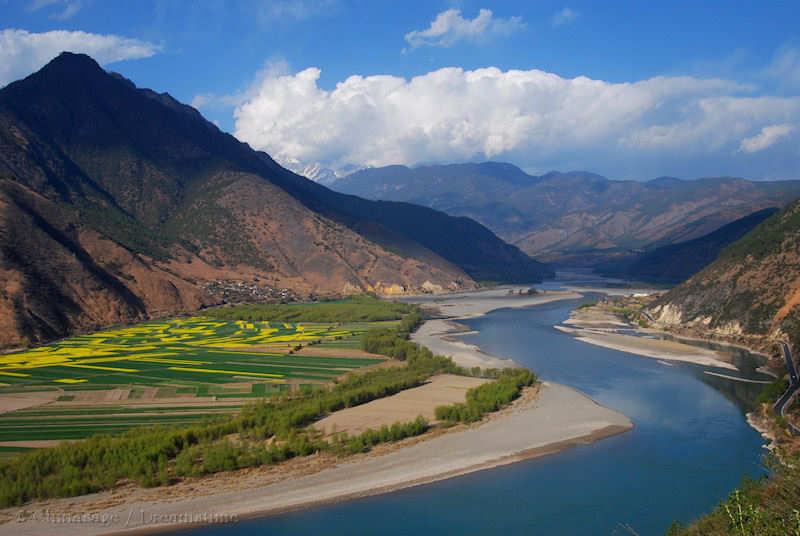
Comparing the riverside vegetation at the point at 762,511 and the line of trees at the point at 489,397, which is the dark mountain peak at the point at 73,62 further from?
the riverside vegetation at the point at 762,511

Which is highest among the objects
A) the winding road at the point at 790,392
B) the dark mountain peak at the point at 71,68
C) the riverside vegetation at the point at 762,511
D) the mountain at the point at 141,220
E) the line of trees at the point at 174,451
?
the dark mountain peak at the point at 71,68

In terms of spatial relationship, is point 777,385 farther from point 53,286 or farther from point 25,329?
point 53,286

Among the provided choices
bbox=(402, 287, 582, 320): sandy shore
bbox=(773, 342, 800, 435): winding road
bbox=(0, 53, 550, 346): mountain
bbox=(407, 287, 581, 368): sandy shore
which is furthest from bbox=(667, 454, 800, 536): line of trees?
bbox=(402, 287, 582, 320): sandy shore

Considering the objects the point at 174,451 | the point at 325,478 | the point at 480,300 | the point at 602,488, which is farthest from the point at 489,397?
the point at 480,300

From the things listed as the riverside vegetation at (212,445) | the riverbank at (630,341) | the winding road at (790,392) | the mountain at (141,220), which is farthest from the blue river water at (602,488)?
the mountain at (141,220)

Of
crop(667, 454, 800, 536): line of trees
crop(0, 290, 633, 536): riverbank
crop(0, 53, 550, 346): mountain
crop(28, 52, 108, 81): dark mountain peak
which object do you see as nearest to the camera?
crop(667, 454, 800, 536): line of trees

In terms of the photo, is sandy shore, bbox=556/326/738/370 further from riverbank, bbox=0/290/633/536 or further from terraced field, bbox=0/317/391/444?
terraced field, bbox=0/317/391/444
